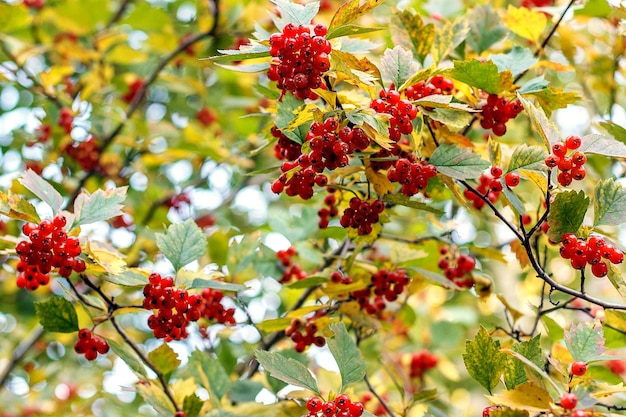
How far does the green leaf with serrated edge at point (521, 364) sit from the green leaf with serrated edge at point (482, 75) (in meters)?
0.75

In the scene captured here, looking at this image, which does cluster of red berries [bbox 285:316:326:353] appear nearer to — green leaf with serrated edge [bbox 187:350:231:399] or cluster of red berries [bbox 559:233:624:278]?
green leaf with serrated edge [bbox 187:350:231:399]

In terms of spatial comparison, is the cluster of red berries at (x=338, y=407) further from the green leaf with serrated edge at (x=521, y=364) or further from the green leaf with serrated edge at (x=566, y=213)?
the green leaf with serrated edge at (x=566, y=213)

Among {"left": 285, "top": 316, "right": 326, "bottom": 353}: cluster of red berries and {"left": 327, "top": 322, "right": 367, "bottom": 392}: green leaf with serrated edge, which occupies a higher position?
{"left": 327, "top": 322, "right": 367, "bottom": 392}: green leaf with serrated edge

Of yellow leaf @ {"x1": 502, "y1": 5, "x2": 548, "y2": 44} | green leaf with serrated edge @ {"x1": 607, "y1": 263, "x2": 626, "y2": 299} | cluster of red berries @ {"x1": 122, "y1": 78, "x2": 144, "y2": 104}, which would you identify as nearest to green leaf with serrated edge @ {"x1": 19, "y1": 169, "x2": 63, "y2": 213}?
green leaf with serrated edge @ {"x1": 607, "y1": 263, "x2": 626, "y2": 299}

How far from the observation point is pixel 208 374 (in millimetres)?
2311

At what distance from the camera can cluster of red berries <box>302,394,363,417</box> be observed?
5.70 ft

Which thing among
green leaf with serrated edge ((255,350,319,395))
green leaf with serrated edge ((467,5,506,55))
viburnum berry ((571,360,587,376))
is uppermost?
green leaf with serrated edge ((467,5,506,55))

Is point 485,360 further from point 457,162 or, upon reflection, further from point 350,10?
point 350,10

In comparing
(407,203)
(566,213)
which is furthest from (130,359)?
(566,213)

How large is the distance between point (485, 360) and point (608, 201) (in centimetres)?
54

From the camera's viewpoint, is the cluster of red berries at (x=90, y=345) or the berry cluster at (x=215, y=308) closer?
the cluster of red berries at (x=90, y=345)

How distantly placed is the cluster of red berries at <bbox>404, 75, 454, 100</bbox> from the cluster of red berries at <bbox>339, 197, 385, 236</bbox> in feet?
1.09

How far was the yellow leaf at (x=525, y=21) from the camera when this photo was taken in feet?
7.99

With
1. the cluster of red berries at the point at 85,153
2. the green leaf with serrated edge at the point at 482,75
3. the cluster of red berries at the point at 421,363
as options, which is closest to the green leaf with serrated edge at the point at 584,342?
the green leaf with serrated edge at the point at 482,75
